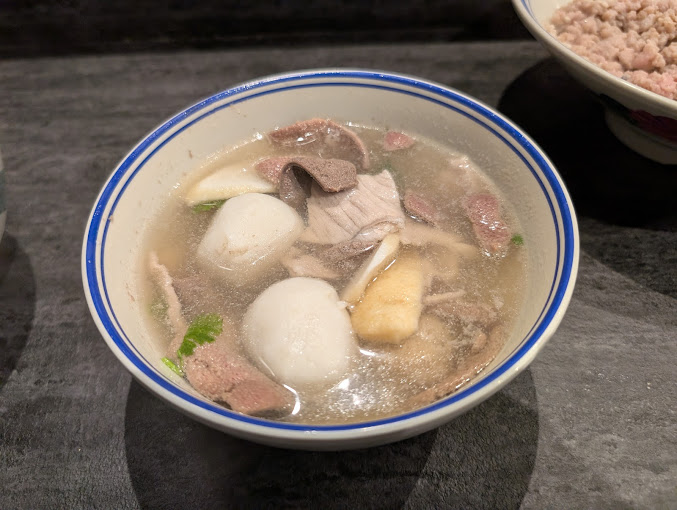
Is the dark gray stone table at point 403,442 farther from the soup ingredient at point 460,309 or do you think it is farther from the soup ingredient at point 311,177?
the soup ingredient at point 311,177

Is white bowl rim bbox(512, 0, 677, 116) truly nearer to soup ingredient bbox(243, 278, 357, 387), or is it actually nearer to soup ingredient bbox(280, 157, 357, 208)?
soup ingredient bbox(280, 157, 357, 208)

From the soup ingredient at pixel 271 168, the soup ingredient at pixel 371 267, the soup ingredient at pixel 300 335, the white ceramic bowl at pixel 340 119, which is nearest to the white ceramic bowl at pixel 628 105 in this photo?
the white ceramic bowl at pixel 340 119

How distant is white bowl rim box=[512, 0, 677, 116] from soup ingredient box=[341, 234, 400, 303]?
2.50 ft

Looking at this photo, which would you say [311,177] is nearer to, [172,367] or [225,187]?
[225,187]

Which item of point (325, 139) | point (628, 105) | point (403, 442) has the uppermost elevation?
point (628, 105)

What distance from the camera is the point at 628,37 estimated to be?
1663 millimetres

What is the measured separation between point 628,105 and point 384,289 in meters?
0.95

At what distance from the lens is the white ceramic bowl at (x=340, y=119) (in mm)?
785

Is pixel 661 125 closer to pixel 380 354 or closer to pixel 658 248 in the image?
pixel 658 248

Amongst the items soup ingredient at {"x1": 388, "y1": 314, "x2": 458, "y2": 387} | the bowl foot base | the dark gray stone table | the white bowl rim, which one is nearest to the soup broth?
soup ingredient at {"x1": 388, "y1": 314, "x2": 458, "y2": 387}

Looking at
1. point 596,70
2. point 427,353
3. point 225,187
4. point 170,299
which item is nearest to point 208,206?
point 225,187

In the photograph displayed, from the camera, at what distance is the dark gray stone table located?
1022mm

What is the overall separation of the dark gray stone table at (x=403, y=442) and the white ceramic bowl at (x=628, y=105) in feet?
0.22

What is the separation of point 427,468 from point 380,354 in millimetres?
257
